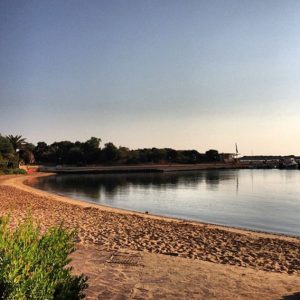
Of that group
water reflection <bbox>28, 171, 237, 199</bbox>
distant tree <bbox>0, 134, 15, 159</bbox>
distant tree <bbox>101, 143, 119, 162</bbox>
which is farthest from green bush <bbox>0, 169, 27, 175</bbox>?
distant tree <bbox>101, 143, 119, 162</bbox>

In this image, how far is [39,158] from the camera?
13700cm

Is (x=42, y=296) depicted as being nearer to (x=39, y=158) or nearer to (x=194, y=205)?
(x=194, y=205)

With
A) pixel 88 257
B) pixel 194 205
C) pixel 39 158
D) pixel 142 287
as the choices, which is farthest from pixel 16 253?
pixel 39 158

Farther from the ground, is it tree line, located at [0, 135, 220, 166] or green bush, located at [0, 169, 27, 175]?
tree line, located at [0, 135, 220, 166]

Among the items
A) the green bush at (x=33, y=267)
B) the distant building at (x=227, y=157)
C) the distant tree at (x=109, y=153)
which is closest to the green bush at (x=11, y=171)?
the distant tree at (x=109, y=153)

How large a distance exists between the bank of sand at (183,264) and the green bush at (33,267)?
24.7 inches

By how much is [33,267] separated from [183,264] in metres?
5.64

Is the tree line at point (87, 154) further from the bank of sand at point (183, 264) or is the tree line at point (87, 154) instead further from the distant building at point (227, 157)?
the bank of sand at point (183, 264)

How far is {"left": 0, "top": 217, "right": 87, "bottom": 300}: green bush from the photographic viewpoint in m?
3.39

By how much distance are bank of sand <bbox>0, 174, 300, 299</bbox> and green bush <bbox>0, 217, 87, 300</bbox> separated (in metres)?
0.63

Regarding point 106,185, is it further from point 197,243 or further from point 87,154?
point 87,154

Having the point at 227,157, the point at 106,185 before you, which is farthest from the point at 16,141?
the point at 227,157

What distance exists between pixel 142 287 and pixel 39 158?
5393 inches

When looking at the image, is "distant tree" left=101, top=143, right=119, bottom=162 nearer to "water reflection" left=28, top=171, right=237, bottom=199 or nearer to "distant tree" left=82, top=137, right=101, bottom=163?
"distant tree" left=82, top=137, right=101, bottom=163
